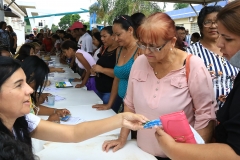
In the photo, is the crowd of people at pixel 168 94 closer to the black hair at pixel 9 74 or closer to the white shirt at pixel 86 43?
the black hair at pixel 9 74

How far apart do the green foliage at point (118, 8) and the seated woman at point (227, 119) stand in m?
15.9

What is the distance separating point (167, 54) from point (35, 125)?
0.81 meters

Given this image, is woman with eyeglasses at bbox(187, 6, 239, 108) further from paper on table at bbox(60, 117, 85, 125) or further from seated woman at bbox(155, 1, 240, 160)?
paper on table at bbox(60, 117, 85, 125)

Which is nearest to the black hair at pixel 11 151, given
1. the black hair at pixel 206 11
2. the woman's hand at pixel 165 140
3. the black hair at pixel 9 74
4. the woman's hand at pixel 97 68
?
the black hair at pixel 9 74

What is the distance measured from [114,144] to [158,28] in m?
0.74

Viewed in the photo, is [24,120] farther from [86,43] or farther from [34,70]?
[86,43]

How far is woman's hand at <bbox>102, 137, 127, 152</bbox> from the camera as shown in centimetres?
150

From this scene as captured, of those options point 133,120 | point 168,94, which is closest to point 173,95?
point 168,94

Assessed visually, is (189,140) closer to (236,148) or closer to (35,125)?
(236,148)

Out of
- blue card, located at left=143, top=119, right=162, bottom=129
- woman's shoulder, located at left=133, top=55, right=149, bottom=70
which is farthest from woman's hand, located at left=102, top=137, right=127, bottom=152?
woman's shoulder, located at left=133, top=55, right=149, bottom=70

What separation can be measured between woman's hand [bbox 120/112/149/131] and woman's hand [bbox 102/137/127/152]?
0.22 metres

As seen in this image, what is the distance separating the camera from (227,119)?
2.86ft

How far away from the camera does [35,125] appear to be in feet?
4.28

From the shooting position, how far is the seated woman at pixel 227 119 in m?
0.79
